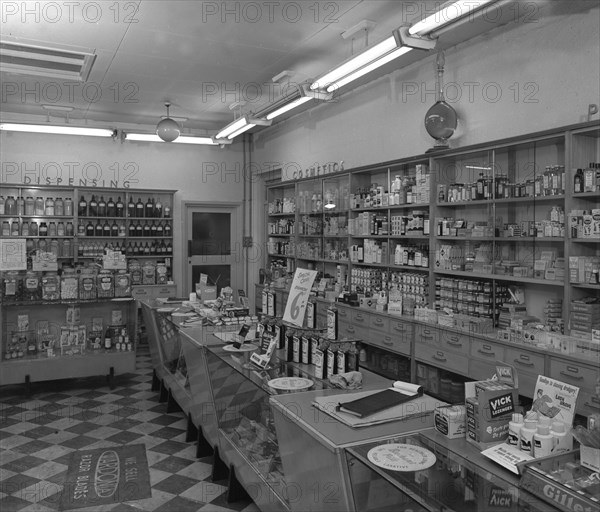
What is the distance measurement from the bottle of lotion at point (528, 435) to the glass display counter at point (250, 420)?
1.21 metres

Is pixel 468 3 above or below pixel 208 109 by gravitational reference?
below

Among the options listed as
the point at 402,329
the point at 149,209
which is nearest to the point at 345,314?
the point at 402,329

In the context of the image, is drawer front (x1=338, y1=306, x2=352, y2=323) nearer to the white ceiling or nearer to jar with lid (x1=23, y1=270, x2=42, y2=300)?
the white ceiling

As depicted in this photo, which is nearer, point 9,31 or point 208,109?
point 9,31

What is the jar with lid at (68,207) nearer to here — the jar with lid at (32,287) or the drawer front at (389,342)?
the jar with lid at (32,287)

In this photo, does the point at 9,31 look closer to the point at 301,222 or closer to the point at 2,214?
the point at 2,214

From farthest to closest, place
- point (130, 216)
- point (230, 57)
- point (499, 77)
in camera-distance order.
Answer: point (130, 216)
point (230, 57)
point (499, 77)

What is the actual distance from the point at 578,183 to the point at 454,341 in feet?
5.77

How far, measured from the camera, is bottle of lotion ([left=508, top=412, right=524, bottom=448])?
197 cm

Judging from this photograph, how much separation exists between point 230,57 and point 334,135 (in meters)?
2.17

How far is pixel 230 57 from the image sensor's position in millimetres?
6160

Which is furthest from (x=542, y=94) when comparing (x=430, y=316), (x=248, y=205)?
(x=248, y=205)

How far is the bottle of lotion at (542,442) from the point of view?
6.09ft

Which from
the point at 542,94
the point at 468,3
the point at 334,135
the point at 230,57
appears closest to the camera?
the point at 468,3
